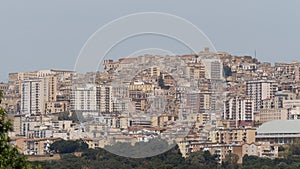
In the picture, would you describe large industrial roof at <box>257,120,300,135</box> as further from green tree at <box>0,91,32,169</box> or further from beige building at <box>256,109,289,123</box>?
green tree at <box>0,91,32,169</box>

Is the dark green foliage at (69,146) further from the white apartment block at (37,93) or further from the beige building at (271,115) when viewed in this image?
the white apartment block at (37,93)

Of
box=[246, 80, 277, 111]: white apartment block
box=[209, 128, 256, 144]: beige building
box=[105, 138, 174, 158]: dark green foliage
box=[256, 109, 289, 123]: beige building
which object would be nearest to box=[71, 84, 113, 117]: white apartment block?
box=[209, 128, 256, 144]: beige building

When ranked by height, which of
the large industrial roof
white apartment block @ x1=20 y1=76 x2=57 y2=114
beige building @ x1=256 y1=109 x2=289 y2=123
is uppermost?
white apartment block @ x1=20 y1=76 x2=57 y2=114

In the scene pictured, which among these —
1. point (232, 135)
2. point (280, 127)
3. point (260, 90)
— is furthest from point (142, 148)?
point (260, 90)

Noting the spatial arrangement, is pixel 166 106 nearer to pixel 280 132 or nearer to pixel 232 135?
pixel 232 135

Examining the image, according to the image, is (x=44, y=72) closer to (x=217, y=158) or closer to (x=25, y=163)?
(x=217, y=158)

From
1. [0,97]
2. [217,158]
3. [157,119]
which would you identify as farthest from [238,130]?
[0,97]
